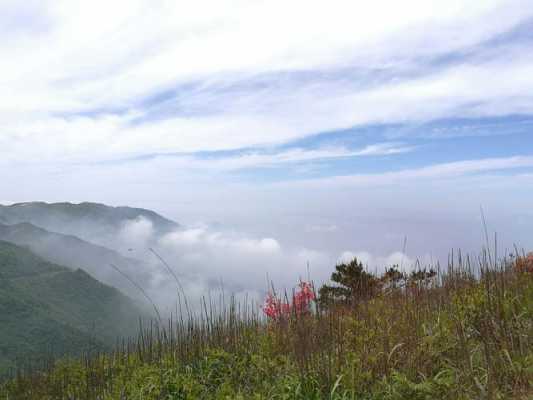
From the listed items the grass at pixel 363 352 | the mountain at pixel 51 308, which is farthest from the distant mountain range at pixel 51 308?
the grass at pixel 363 352

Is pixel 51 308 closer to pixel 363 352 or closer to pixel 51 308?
pixel 51 308

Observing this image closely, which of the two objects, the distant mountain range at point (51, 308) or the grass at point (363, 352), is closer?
the grass at point (363, 352)

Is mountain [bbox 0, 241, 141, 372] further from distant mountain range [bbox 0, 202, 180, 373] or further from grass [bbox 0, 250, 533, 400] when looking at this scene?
grass [bbox 0, 250, 533, 400]

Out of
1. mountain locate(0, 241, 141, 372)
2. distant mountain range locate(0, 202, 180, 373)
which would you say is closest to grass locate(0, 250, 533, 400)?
mountain locate(0, 241, 141, 372)

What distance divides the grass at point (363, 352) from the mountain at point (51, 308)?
80103 millimetres

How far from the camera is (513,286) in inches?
299

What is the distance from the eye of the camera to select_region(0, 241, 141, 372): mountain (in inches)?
3849

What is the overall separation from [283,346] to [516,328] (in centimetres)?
299

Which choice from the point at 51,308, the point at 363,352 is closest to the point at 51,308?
the point at 51,308

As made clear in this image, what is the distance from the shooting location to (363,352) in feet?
19.8

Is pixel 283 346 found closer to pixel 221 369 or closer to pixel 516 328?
pixel 221 369

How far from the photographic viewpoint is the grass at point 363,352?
205 inches

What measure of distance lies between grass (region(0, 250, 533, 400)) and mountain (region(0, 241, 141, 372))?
263ft

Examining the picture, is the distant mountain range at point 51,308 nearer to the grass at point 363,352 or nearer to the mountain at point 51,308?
the mountain at point 51,308
